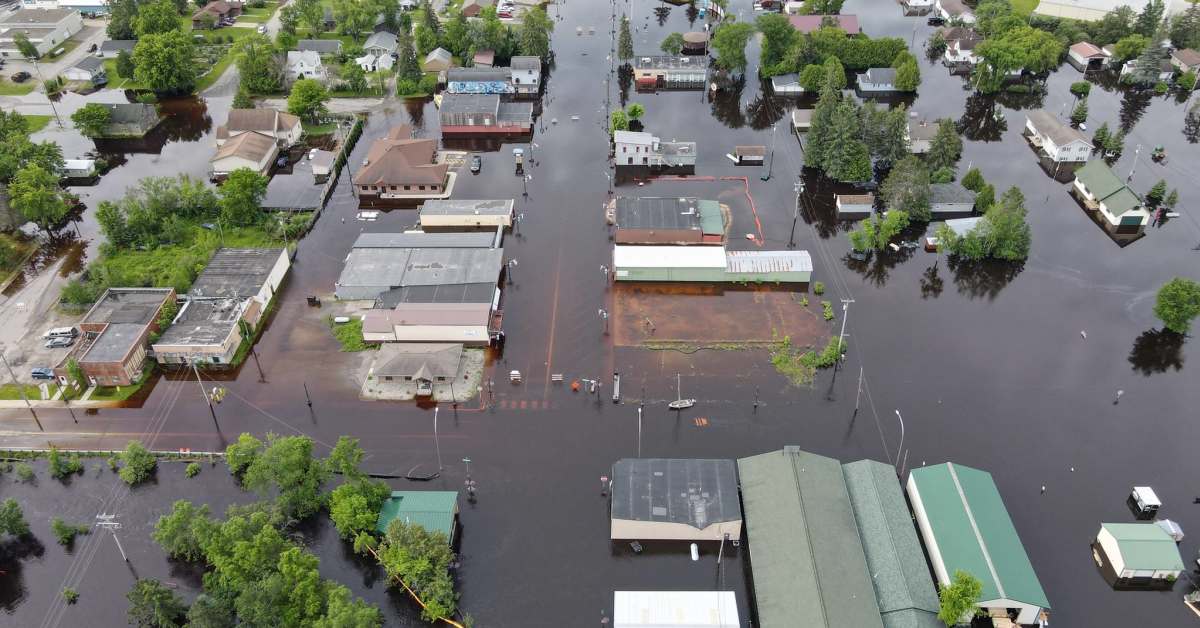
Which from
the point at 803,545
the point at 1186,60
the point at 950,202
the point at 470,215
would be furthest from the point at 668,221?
the point at 1186,60

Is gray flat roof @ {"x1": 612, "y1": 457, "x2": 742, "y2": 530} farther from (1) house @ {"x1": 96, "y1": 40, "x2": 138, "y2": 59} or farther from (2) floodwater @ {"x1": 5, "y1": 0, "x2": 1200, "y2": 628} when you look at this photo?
(1) house @ {"x1": 96, "y1": 40, "x2": 138, "y2": 59}

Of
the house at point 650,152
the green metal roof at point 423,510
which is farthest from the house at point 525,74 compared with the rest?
the green metal roof at point 423,510

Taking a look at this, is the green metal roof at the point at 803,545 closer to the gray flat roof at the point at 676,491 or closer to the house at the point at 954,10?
the gray flat roof at the point at 676,491

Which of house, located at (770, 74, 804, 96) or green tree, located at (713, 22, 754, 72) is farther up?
green tree, located at (713, 22, 754, 72)

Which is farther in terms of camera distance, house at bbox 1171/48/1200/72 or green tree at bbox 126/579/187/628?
house at bbox 1171/48/1200/72

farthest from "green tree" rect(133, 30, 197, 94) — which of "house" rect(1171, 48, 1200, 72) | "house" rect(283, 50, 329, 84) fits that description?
"house" rect(1171, 48, 1200, 72)

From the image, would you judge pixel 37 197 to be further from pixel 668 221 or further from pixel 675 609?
pixel 675 609
